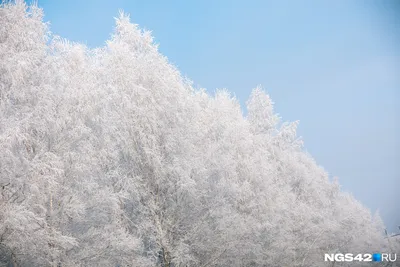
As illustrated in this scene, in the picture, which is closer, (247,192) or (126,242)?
(126,242)

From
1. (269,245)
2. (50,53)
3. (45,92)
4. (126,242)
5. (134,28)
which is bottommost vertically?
(126,242)

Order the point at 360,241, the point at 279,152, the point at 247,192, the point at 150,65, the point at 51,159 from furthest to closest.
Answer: the point at 360,241
the point at 279,152
the point at 247,192
the point at 150,65
the point at 51,159

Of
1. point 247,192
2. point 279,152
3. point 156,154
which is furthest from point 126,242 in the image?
point 279,152

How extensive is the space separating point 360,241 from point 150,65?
23.4 m

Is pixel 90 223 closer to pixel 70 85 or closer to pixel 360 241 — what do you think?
pixel 70 85

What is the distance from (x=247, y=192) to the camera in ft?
53.9

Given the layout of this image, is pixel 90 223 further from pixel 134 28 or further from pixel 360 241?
pixel 360 241

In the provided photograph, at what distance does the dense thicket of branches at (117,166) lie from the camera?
9.16 metres

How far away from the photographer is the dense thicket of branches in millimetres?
9156

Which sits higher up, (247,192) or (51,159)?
(247,192)

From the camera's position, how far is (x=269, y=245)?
54.7 ft

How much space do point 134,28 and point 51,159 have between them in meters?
6.48

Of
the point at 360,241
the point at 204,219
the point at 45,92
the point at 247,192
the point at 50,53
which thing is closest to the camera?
the point at 45,92

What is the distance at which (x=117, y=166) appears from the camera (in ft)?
39.8
